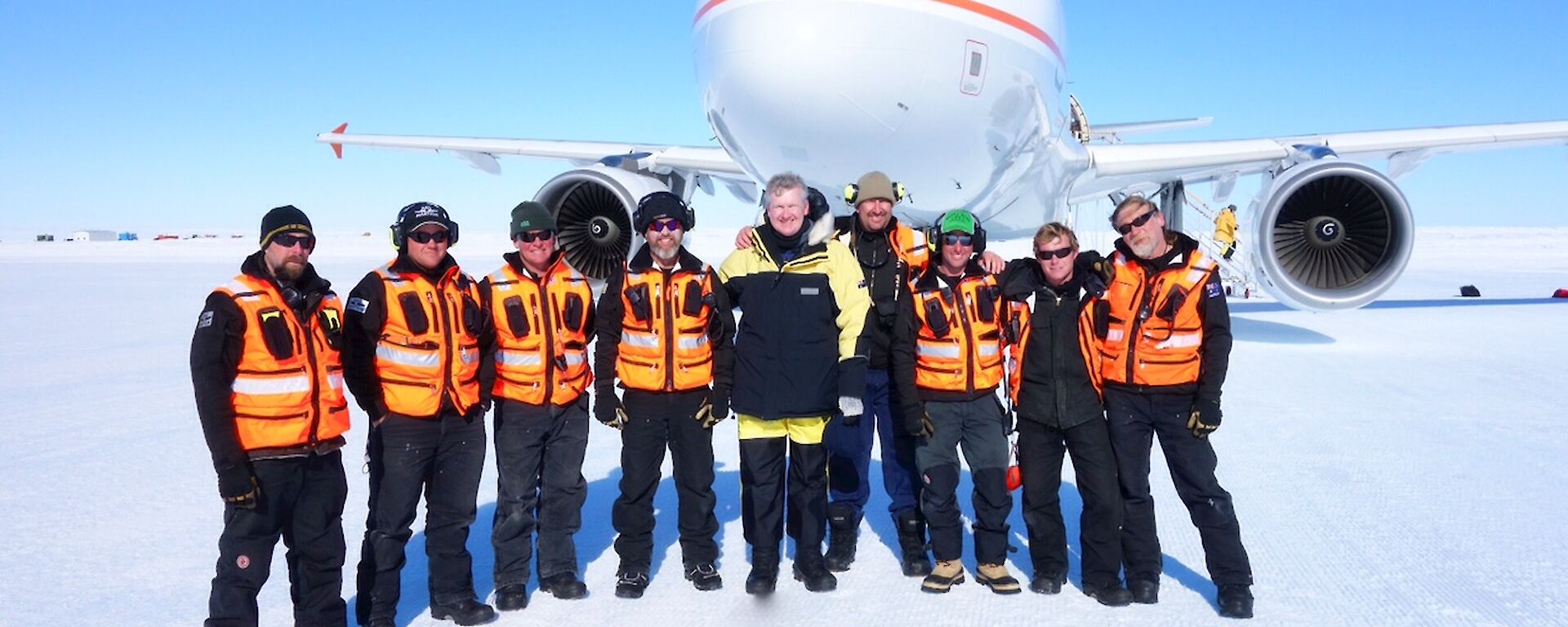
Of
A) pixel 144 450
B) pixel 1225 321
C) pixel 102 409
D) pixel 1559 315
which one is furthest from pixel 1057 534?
pixel 1559 315

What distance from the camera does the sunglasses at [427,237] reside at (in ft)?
9.80

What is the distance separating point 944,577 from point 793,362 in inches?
38.1

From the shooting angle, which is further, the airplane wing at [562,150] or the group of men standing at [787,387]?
the airplane wing at [562,150]

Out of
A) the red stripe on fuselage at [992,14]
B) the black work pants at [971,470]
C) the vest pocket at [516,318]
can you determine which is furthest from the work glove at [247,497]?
the red stripe on fuselage at [992,14]

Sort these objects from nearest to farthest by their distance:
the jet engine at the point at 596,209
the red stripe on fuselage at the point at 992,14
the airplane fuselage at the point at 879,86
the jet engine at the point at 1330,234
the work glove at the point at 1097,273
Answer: the work glove at the point at 1097,273, the airplane fuselage at the point at 879,86, the red stripe on fuselage at the point at 992,14, the jet engine at the point at 1330,234, the jet engine at the point at 596,209

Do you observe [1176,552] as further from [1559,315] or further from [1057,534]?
[1559,315]

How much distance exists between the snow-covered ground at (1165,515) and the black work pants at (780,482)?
0.64ft

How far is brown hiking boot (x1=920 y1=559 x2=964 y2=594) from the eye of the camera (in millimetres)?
3238

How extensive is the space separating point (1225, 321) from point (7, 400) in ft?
25.7

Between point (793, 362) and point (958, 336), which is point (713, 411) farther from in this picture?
point (958, 336)

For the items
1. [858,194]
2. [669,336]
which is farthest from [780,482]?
[858,194]

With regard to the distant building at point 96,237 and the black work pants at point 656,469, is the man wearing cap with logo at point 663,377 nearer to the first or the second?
the black work pants at point 656,469

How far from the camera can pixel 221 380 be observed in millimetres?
2482

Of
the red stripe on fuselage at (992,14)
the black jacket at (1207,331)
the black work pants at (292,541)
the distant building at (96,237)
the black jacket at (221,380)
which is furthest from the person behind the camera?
the distant building at (96,237)
